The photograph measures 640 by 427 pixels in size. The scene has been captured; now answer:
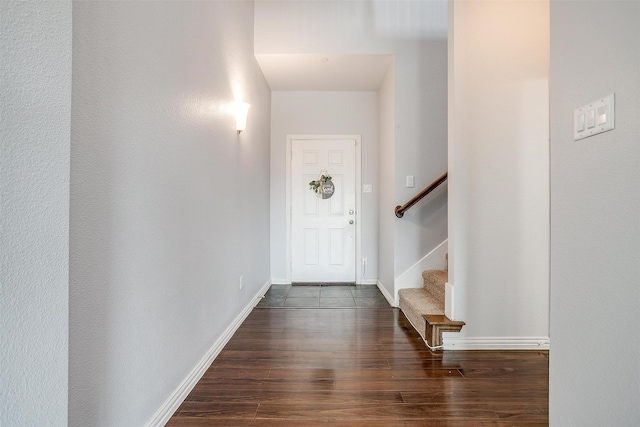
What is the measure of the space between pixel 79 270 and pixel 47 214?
0.37 metres

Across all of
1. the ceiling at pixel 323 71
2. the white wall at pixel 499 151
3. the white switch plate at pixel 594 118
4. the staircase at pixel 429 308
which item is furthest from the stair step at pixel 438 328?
the ceiling at pixel 323 71

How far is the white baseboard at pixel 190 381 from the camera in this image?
1.46m

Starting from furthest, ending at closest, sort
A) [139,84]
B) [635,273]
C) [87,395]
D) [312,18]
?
1. [312,18]
2. [139,84]
3. [87,395]
4. [635,273]

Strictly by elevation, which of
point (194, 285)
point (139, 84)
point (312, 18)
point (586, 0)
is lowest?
point (194, 285)

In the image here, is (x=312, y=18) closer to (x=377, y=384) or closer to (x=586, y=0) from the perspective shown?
(x=586, y=0)

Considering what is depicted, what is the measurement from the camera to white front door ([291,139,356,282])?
4.34 meters

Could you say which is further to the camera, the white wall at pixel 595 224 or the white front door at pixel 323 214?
the white front door at pixel 323 214

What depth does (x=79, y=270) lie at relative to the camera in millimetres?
975

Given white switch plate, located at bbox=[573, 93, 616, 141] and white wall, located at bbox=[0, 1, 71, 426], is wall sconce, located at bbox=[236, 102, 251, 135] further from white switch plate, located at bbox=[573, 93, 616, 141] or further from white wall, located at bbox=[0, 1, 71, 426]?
white switch plate, located at bbox=[573, 93, 616, 141]

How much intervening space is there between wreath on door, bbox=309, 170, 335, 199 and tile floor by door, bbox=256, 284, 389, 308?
116 cm

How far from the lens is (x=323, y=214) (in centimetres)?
437

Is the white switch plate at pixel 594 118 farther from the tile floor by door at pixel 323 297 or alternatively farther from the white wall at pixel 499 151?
the tile floor by door at pixel 323 297

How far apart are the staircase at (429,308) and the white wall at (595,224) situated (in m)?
1.03

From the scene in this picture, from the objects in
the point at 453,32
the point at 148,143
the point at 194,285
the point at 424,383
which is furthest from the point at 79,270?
the point at 453,32
